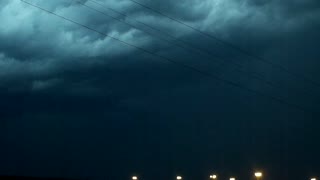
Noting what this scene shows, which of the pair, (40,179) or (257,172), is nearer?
(257,172)

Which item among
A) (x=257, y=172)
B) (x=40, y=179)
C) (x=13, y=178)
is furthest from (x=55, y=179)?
(x=257, y=172)

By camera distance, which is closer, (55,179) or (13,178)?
(13,178)

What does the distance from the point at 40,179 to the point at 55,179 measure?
3.50 meters

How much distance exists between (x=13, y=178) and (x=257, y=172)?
34.6 meters

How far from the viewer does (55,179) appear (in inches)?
2598

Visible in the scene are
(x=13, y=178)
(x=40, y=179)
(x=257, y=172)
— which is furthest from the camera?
(x=40, y=179)

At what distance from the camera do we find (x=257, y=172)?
38.4 metres

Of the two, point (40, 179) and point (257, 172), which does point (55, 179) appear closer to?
point (40, 179)

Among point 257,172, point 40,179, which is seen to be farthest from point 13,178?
point 257,172

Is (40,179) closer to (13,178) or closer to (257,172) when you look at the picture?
(13,178)

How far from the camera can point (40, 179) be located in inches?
2477

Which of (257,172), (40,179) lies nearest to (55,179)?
(40,179)

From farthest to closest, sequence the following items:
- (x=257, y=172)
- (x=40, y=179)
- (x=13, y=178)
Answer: (x=40, y=179), (x=13, y=178), (x=257, y=172)
